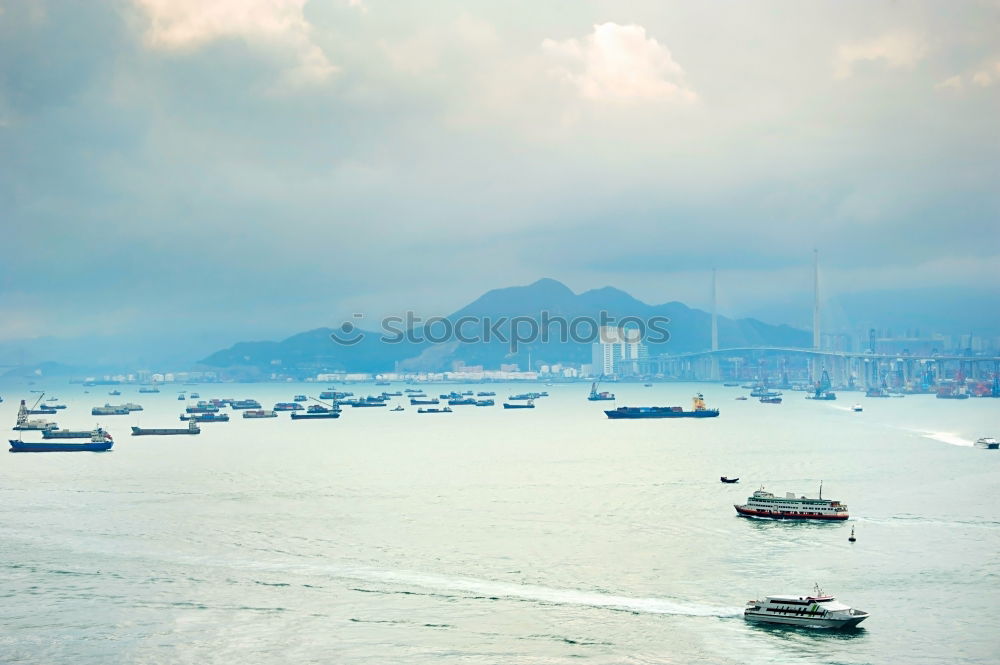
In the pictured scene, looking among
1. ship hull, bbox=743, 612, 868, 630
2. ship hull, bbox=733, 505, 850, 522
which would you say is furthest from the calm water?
ship hull, bbox=733, 505, 850, 522

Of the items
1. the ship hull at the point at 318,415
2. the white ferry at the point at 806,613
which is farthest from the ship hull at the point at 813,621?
the ship hull at the point at 318,415

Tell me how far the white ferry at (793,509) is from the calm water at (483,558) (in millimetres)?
877

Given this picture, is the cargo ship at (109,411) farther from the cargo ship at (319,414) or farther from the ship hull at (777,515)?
the ship hull at (777,515)

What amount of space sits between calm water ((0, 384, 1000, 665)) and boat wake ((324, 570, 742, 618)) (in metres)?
0.08

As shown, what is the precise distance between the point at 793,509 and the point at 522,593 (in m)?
12.6

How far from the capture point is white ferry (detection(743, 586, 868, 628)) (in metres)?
19.1

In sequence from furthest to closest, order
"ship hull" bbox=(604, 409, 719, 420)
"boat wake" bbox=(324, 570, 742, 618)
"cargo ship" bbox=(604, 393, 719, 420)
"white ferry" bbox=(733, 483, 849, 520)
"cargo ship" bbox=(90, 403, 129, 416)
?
"cargo ship" bbox=(90, 403, 129, 416), "cargo ship" bbox=(604, 393, 719, 420), "ship hull" bbox=(604, 409, 719, 420), "white ferry" bbox=(733, 483, 849, 520), "boat wake" bbox=(324, 570, 742, 618)

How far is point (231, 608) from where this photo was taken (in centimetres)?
2020

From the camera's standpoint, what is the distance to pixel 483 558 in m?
24.3

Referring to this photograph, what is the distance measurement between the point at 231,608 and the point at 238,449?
35.8 meters

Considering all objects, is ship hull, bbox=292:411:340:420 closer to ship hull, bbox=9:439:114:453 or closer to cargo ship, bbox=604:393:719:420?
cargo ship, bbox=604:393:719:420

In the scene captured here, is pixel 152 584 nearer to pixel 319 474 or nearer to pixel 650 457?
pixel 319 474

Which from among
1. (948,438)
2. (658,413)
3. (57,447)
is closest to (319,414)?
(658,413)

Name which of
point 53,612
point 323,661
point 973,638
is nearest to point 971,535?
point 973,638
